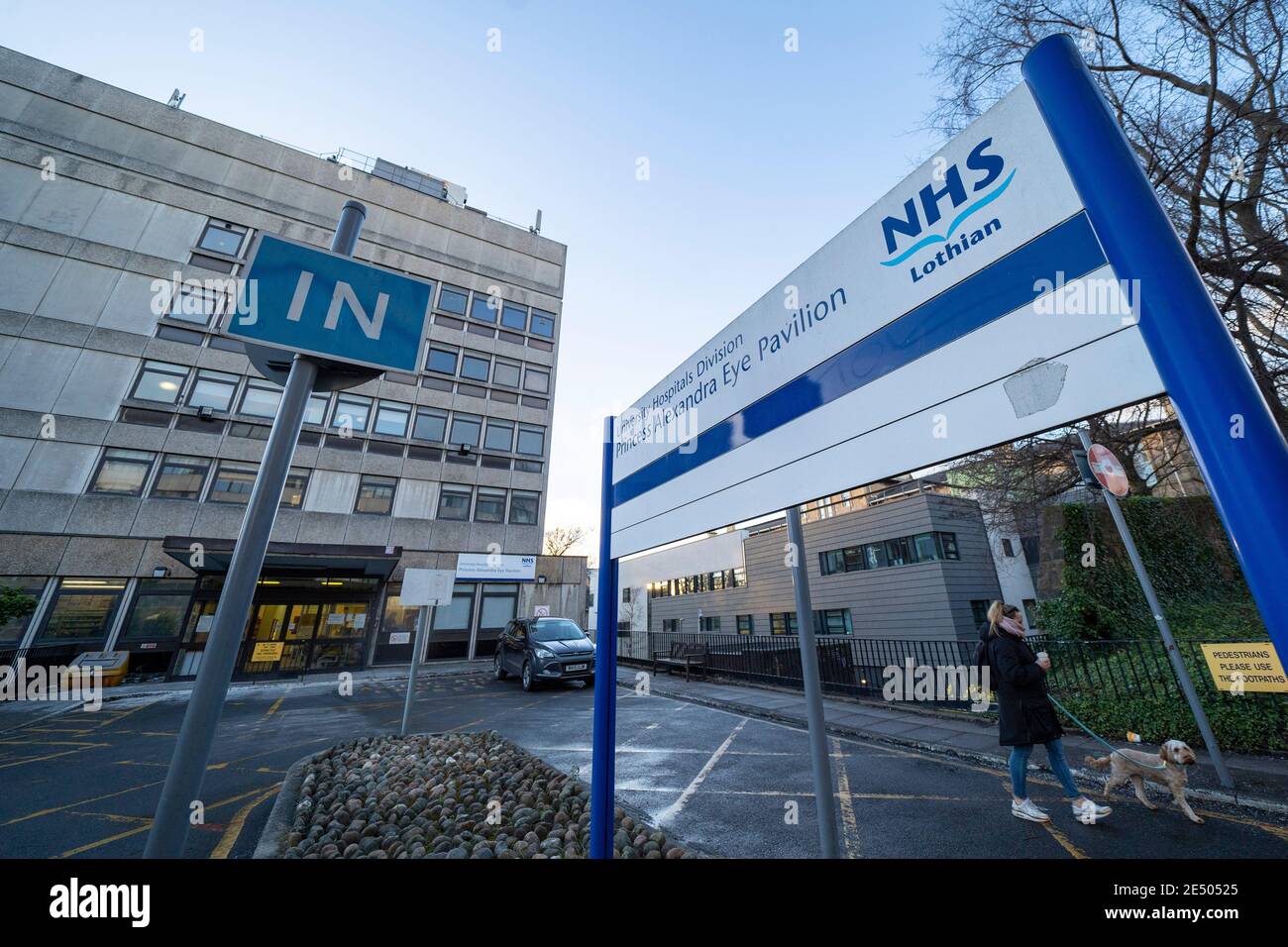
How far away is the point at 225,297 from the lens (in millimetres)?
17656

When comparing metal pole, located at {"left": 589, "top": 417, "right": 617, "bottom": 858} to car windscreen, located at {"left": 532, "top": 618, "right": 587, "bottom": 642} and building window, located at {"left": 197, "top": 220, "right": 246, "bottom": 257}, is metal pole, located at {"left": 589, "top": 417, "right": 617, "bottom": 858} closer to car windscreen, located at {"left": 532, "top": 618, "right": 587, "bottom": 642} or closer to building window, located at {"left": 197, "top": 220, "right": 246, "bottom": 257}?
car windscreen, located at {"left": 532, "top": 618, "right": 587, "bottom": 642}

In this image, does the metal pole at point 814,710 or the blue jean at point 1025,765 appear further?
the blue jean at point 1025,765

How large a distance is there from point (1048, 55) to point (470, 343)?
28425 millimetres

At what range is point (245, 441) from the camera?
2084 cm

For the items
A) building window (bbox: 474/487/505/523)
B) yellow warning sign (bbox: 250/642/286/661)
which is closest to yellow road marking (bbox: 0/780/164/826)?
yellow warning sign (bbox: 250/642/286/661)

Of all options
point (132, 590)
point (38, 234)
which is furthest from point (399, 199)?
point (132, 590)

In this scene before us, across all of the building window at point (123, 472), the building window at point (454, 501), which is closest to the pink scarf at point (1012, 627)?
the building window at point (454, 501)

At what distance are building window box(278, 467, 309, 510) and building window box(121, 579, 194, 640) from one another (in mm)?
4338

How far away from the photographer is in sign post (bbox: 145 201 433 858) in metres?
1.65

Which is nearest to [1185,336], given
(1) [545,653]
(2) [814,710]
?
(2) [814,710]

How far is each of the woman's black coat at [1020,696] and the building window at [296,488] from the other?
24744 millimetres

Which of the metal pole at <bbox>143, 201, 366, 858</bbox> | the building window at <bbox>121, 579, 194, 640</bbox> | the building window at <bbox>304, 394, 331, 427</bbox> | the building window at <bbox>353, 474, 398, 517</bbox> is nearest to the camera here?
the metal pole at <bbox>143, 201, 366, 858</bbox>

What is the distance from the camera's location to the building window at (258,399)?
21406mm

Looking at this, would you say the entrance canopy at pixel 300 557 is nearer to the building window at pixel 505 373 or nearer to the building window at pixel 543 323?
the building window at pixel 505 373
